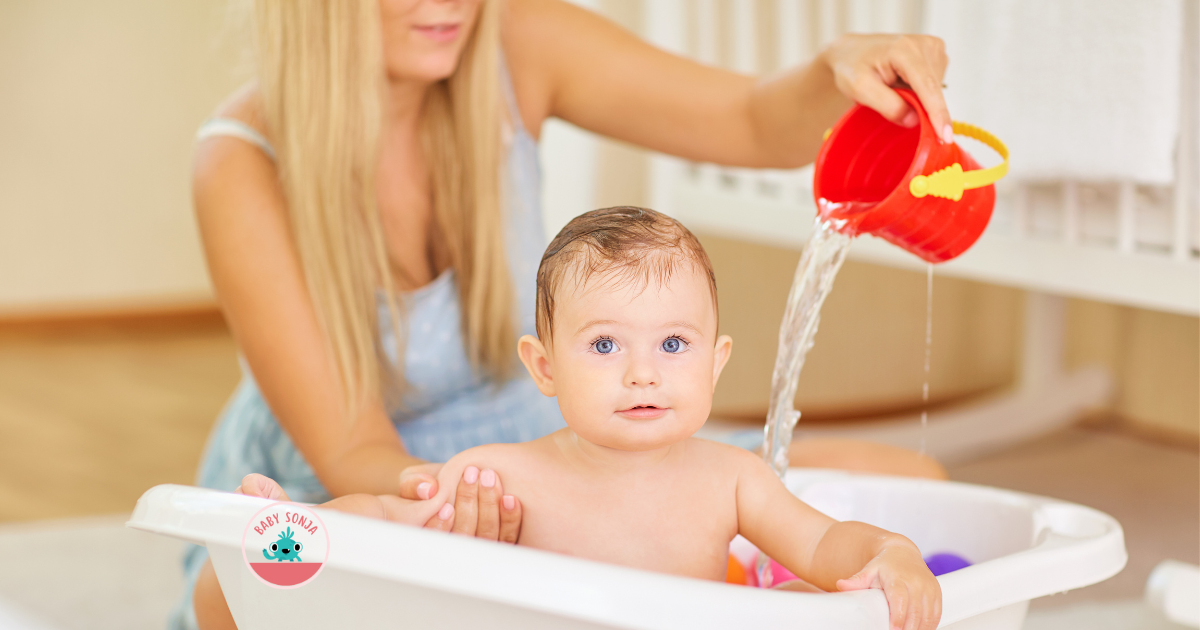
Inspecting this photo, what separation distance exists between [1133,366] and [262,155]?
1952mm

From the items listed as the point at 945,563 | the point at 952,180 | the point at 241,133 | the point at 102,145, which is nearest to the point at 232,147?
the point at 241,133

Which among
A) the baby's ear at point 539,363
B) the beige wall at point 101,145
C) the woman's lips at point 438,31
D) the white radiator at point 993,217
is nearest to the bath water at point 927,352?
the white radiator at point 993,217

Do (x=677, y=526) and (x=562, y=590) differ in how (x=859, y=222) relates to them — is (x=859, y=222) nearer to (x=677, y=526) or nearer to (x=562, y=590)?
A: (x=677, y=526)

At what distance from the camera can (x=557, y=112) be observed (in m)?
1.35

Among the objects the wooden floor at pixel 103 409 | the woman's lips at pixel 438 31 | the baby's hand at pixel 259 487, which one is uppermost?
the woman's lips at pixel 438 31

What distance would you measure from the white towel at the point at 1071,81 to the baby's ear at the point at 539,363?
747 mm

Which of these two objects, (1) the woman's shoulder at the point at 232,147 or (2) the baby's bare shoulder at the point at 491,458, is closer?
(2) the baby's bare shoulder at the point at 491,458

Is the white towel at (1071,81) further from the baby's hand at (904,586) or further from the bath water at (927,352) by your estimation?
the baby's hand at (904,586)

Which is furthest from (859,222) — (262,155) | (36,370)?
(36,370)

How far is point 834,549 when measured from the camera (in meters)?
0.74

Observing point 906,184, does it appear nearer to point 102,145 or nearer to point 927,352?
point 927,352

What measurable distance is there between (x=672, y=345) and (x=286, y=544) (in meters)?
0.28

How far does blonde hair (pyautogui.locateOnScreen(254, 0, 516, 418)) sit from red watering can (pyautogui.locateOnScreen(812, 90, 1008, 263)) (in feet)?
1.25

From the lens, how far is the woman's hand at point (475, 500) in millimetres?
791
